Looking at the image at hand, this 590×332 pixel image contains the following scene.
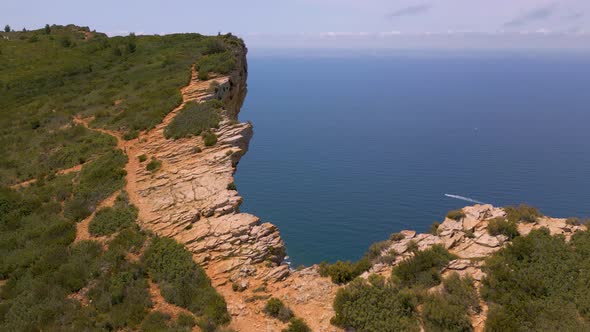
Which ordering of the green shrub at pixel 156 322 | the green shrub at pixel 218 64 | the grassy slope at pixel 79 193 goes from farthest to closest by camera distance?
the green shrub at pixel 218 64 → the grassy slope at pixel 79 193 → the green shrub at pixel 156 322

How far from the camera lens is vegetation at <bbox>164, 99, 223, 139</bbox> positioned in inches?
1271

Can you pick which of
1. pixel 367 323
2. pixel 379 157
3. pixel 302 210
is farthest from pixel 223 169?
pixel 379 157

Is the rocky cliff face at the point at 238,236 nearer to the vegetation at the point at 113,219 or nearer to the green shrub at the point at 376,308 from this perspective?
the vegetation at the point at 113,219

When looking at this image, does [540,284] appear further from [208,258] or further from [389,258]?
[208,258]

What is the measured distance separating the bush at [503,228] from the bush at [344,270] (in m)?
6.98

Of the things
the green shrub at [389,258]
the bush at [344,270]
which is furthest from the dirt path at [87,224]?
the green shrub at [389,258]

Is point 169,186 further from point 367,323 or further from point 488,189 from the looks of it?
point 488,189

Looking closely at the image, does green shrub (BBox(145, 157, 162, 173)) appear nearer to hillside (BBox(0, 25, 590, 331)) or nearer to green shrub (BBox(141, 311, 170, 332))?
hillside (BBox(0, 25, 590, 331))

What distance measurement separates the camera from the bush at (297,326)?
1659 centimetres

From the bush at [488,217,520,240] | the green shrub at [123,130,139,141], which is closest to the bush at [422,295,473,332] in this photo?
the bush at [488,217,520,240]

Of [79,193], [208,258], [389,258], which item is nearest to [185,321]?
[208,258]

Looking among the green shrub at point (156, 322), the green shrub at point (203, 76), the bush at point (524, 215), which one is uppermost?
the green shrub at point (203, 76)

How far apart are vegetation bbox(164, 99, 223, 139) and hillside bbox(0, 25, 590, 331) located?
143mm

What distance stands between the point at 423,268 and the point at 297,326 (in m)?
6.94
